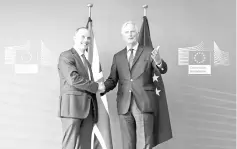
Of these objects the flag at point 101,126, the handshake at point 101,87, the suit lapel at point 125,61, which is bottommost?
the flag at point 101,126

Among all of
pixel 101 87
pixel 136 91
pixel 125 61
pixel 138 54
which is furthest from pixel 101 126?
pixel 138 54

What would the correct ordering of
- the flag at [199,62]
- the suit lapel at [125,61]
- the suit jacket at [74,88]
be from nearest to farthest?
1. the suit jacket at [74,88]
2. the suit lapel at [125,61]
3. the flag at [199,62]

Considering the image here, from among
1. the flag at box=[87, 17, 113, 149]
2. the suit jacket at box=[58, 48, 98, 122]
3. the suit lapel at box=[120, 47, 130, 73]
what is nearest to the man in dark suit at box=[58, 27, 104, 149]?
the suit jacket at box=[58, 48, 98, 122]

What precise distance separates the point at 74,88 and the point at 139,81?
55cm

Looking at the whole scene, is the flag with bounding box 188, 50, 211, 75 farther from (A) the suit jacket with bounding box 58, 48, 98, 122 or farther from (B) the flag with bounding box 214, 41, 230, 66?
(A) the suit jacket with bounding box 58, 48, 98, 122

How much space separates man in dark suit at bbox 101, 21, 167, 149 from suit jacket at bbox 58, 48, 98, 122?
28 centimetres

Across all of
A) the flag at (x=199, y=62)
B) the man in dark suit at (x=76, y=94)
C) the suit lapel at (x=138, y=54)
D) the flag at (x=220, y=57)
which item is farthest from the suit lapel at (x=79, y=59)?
the flag at (x=220, y=57)

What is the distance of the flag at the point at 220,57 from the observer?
11.4ft

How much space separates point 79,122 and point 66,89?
0.96 ft

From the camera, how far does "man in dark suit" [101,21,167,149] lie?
8.45 feet

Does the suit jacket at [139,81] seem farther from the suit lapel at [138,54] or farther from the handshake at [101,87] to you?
the handshake at [101,87]

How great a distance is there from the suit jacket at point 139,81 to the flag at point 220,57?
1.11 meters

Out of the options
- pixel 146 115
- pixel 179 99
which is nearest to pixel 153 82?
pixel 146 115

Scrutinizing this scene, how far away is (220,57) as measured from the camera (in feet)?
11.4
